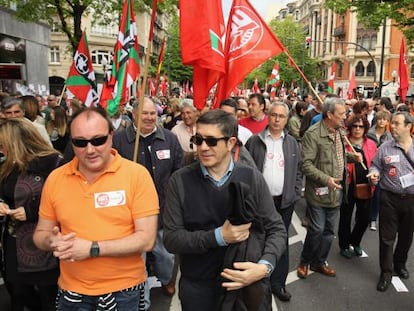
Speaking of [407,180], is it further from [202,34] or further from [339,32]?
[339,32]

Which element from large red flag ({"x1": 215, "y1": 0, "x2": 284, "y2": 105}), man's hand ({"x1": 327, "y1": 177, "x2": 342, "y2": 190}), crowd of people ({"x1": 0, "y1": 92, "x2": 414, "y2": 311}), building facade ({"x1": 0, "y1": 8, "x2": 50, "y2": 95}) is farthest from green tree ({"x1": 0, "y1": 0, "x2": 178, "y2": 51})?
crowd of people ({"x1": 0, "y1": 92, "x2": 414, "y2": 311})

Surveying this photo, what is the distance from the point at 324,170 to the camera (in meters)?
4.60

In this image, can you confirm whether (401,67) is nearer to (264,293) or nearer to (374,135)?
(374,135)

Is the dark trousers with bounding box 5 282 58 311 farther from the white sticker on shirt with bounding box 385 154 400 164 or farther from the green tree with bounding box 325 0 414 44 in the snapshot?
the green tree with bounding box 325 0 414 44

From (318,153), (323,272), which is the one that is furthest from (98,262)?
(323,272)

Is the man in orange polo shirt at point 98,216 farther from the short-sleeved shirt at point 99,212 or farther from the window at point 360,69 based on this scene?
the window at point 360,69

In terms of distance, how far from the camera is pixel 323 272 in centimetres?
492

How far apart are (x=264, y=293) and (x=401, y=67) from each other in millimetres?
9297

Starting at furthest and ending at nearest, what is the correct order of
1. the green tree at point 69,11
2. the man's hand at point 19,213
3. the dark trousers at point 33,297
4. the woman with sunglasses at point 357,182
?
the green tree at point 69,11 < the woman with sunglasses at point 357,182 < the dark trousers at point 33,297 < the man's hand at point 19,213

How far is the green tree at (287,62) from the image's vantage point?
5503cm

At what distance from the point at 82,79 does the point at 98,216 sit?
5600 mm

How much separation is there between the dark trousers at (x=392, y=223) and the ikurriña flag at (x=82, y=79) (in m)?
5.05

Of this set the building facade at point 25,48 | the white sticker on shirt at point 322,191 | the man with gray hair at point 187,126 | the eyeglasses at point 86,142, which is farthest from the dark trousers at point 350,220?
the building facade at point 25,48

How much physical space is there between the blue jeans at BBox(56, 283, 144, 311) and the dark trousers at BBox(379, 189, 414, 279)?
314 centimetres
